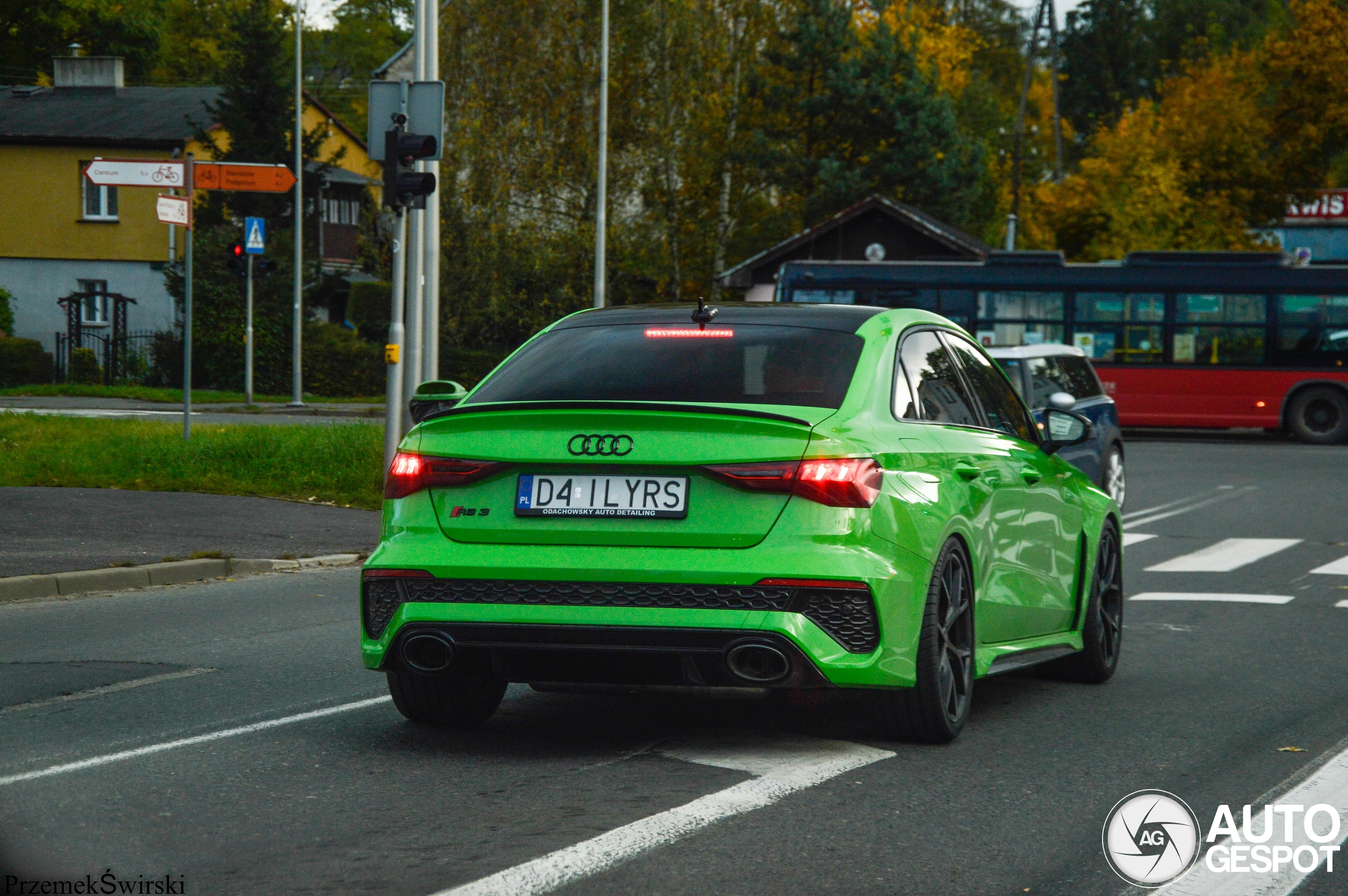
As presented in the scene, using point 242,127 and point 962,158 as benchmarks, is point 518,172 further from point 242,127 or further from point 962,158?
point 962,158

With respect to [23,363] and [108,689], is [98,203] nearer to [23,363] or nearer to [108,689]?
[23,363]

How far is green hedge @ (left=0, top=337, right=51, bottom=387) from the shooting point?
145 feet

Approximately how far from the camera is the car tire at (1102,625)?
828cm

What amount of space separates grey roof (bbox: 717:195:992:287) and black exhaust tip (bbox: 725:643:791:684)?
46977 millimetres

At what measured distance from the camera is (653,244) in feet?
157

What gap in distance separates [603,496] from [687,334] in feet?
3.18

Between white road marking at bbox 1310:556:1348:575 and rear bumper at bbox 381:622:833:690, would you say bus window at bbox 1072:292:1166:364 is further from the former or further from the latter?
rear bumper at bbox 381:622:833:690

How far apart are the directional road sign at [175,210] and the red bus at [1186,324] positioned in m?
17.5

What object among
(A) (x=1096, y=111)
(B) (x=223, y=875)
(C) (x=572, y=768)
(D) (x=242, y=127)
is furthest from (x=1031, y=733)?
(A) (x=1096, y=111)

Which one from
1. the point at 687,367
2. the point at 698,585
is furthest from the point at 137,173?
the point at 698,585

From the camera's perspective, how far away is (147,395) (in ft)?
A: 126

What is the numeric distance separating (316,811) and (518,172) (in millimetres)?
42626

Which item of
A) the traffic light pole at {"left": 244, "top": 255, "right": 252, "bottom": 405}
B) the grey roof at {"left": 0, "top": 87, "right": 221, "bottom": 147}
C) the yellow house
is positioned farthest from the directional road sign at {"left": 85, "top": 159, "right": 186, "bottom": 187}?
the yellow house

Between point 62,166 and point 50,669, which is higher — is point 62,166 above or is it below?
above
